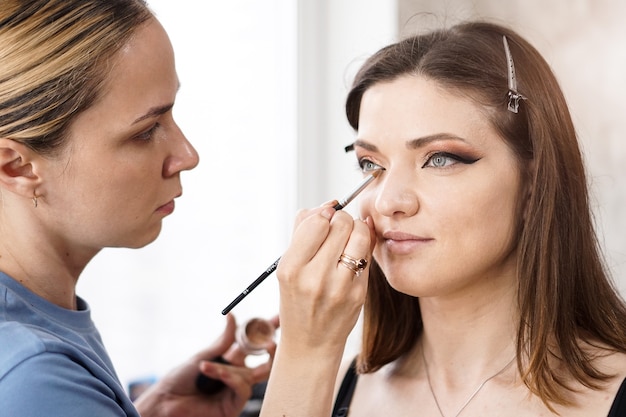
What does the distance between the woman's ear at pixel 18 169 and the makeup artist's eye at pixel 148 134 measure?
0.16 metres

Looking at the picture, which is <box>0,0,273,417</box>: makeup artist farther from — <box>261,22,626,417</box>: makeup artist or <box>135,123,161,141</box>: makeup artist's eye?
<box>261,22,626,417</box>: makeup artist

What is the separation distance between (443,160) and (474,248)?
0.15 metres

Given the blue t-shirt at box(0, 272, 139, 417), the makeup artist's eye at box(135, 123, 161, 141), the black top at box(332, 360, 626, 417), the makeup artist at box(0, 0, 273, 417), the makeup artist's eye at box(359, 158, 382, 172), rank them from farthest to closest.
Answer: the black top at box(332, 360, 626, 417), the makeup artist's eye at box(359, 158, 382, 172), the makeup artist's eye at box(135, 123, 161, 141), the makeup artist at box(0, 0, 273, 417), the blue t-shirt at box(0, 272, 139, 417)

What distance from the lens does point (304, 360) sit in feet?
3.89

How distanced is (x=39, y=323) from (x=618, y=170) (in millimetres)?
1566

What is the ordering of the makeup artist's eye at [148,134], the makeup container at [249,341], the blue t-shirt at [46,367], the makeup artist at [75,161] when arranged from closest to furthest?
1. the blue t-shirt at [46,367]
2. the makeup artist at [75,161]
3. the makeup artist's eye at [148,134]
4. the makeup container at [249,341]

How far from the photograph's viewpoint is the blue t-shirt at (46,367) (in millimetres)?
945

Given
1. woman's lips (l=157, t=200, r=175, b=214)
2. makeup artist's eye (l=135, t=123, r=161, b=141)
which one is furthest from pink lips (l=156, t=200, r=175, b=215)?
makeup artist's eye (l=135, t=123, r=161, b=141)

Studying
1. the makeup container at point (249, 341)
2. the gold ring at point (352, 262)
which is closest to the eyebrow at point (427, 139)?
the gold ring at point (352, 262)

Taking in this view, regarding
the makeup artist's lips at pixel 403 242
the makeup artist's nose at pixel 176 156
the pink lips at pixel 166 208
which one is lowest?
the makeup artist's lips at pixel 403 242

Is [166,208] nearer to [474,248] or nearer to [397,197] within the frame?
[397,197]

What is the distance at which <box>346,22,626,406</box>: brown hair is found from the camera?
1.26 m

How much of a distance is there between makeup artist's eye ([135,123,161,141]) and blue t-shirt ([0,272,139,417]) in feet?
0.94

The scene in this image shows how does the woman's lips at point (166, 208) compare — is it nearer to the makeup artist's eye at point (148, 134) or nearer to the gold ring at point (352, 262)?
the makeup artist's eye at point (148, 134)
